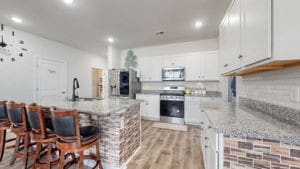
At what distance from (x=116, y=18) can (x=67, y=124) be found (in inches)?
97.3

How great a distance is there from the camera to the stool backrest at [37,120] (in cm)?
169

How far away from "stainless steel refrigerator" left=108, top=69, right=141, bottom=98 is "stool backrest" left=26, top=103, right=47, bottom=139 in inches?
121

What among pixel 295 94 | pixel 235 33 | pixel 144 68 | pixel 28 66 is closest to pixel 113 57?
pixel 144 68

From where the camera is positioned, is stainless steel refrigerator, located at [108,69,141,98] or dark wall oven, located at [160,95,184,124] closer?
dark wall oven, located at [160,95,184,124]

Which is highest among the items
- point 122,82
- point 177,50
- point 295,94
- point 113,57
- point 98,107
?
point 177,50

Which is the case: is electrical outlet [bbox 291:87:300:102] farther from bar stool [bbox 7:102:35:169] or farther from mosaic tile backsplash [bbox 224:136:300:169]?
bar stool [bbox 7:102:35:169]

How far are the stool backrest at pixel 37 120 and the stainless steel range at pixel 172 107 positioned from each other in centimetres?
327

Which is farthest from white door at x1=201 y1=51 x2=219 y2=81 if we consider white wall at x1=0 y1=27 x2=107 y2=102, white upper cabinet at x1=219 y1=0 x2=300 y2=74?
white wall at x1=0 y1=27 x2=107 y2=102

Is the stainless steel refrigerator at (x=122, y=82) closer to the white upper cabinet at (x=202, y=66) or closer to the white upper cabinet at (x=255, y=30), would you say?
the white upper cabinet at (x=202, y=66)

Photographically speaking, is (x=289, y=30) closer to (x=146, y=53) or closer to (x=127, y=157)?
(x=127, y=157)

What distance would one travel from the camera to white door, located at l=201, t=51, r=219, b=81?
4152mm

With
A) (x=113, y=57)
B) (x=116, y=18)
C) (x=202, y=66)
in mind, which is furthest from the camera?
(x=113, y=57)

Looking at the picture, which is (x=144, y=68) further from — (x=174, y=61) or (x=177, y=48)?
(x=177, y=48)

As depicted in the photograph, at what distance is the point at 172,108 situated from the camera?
4379mm
